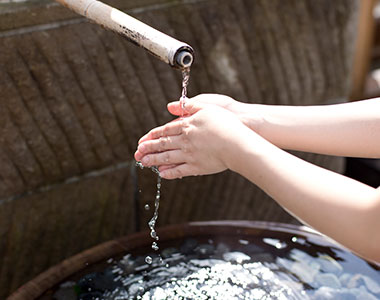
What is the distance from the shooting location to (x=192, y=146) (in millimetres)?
1764

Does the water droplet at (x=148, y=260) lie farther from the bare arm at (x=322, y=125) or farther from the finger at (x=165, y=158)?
the bare arm at (x=322, y=125)

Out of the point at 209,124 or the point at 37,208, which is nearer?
the point at 209,124

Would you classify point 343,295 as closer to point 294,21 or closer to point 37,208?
point 37,208

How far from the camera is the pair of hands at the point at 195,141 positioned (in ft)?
5.41

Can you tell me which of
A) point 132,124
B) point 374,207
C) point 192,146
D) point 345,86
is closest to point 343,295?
point 374,207

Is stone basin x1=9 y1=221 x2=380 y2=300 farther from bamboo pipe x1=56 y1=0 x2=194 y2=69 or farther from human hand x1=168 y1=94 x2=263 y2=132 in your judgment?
bamboo pipe x1=56 y1=0 x2=194 y2=69

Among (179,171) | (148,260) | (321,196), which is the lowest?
(321,196)

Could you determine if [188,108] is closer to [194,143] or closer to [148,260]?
[194,143]

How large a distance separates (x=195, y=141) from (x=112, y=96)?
2.70 ft

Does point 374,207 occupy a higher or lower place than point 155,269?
lower

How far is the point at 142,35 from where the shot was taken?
151 cm

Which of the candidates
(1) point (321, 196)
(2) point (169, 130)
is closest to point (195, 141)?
(2) point (169, 130)

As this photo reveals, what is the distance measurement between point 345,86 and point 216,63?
95 centimetres

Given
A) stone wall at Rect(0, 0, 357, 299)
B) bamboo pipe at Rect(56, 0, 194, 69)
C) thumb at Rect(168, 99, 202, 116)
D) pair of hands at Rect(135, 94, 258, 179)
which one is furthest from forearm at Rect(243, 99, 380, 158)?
stone wall at Rect(0, 0, 357, 299)
